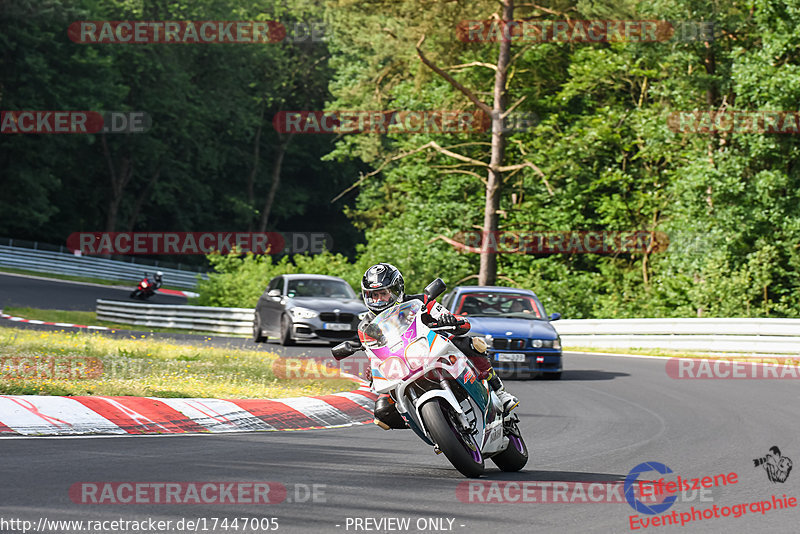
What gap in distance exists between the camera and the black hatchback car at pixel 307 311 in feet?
79.6

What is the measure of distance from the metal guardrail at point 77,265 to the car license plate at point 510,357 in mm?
39493

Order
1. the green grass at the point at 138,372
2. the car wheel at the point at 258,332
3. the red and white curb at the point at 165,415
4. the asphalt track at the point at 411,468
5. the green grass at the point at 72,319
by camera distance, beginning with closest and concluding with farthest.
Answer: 1. the asphalt track at the point at 411,468
2. the red and white curb at the point at 165,415
3. the green grass at the point at 138,372
4. the car wheel at the point at 258,332
5. the green grass at the point at 72,319

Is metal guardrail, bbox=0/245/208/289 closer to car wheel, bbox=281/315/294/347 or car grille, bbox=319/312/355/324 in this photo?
car wheel, bbox=281/315/294/347

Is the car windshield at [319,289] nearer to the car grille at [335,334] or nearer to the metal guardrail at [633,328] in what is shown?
the car grille at [335,334]

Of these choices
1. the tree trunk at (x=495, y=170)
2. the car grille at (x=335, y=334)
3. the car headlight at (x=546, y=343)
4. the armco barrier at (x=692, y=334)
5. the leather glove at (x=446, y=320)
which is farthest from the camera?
the tree trunk at (x=495, y=170)

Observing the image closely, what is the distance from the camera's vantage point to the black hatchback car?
24266 mm

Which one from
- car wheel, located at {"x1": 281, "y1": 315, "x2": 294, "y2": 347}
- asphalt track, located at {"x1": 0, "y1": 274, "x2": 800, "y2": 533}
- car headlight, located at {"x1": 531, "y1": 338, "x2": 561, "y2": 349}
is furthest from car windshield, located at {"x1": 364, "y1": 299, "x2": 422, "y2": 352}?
car wheel, located at {"x1": 281, "y1": 315, "x2": 294, "y2": 347}

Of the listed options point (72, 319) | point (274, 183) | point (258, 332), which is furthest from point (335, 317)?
point (274, 183)

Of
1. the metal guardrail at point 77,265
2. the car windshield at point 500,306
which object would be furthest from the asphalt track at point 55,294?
the car windshield at point 500,306

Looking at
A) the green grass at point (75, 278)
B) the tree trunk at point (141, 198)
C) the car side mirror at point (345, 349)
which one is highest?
the tree trunk at point (141, 198)

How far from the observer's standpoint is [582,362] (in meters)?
22.9

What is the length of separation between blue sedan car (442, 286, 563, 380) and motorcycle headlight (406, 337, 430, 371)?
386 inches

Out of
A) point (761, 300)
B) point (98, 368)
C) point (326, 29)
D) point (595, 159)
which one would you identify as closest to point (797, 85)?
point (761, 300)

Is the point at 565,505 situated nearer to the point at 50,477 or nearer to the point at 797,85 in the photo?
the point at 50,477
